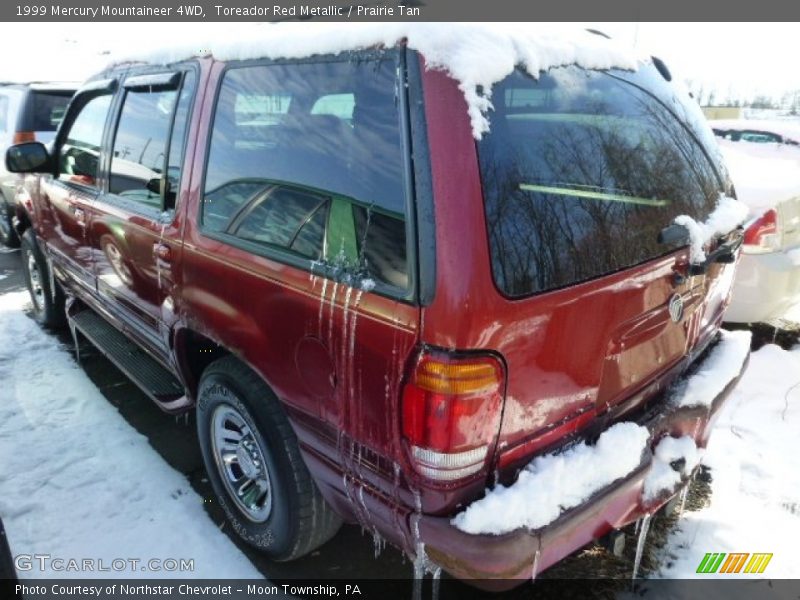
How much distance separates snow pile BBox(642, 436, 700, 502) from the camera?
1966 mm

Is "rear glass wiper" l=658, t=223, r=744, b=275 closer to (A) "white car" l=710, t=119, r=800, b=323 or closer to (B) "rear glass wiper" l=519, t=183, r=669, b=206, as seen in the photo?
(B) "rear glass wiper" l=519, t=183, r=669, b=206

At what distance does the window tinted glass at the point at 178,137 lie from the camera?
2.44 metres

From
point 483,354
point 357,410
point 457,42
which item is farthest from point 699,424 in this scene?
point 457,42

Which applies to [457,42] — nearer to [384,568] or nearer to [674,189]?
[674,189]

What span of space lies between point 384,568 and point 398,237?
5.27ft

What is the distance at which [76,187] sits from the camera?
11.8ft

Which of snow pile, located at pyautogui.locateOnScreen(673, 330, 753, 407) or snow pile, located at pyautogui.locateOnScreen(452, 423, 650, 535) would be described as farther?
snow pile, located at pyautogui.locateOnScreen(673, 330, 753, 407)

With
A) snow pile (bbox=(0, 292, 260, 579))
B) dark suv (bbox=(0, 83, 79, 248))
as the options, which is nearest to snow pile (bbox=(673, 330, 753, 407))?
snow pile (bbox=(0, 292, 260, 579))

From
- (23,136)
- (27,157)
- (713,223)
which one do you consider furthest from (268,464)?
(23,136)

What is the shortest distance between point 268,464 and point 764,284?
3.33 m

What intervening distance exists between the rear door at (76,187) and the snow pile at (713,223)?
3.01 m

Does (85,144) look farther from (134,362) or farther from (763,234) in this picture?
(763,234)

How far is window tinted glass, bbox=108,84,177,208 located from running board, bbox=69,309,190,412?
3.09 ft

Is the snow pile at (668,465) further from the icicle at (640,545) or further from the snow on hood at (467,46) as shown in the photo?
the snow on hood at (467,46)
